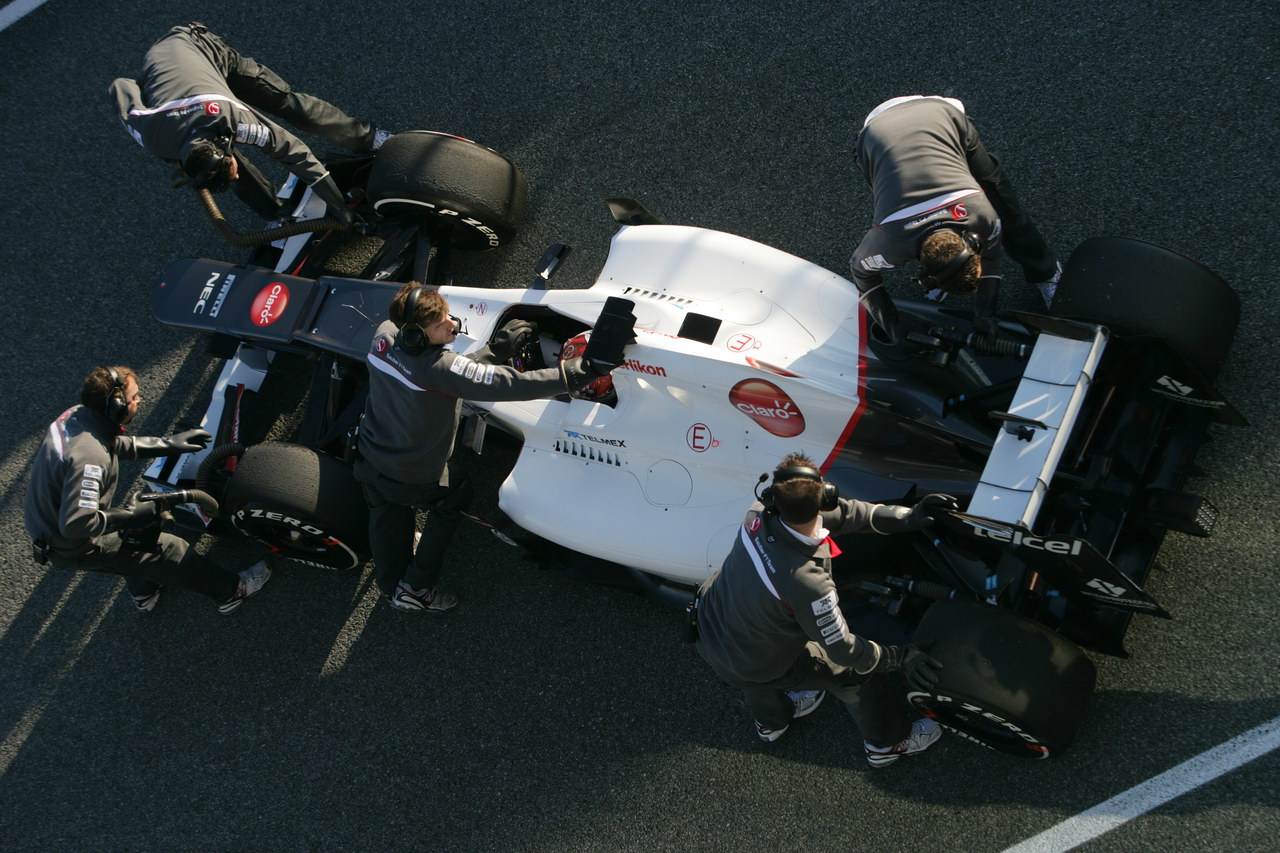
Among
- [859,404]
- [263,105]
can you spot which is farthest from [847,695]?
[263,105]

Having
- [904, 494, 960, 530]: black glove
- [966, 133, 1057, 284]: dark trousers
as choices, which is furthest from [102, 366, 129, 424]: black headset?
[966, 133, 1057, 284]: dark trousers

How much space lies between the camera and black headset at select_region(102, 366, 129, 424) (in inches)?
169

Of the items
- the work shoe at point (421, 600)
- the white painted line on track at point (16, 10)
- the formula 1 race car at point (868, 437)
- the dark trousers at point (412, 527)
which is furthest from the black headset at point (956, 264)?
the white painted line on track at point (16, 10)

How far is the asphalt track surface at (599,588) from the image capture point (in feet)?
13.4

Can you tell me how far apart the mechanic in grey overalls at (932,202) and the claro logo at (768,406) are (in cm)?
51

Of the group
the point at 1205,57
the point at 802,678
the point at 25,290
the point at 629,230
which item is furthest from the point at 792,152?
the point at 25,290

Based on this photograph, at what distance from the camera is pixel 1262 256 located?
4.48 meters

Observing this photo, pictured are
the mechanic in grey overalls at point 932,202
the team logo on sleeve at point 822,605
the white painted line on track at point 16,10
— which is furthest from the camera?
the white painted line on track at point 16,10

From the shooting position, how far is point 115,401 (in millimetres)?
4305

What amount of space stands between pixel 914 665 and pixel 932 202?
5.68 ft

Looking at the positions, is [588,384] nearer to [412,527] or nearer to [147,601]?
[412,527]

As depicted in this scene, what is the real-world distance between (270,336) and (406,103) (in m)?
1.82

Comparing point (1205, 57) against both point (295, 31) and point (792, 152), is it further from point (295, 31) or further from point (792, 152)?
point (295, 31)

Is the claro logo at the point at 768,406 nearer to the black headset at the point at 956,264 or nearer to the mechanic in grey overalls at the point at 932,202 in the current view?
the mechanic in grey overalls at the point at 932,202
